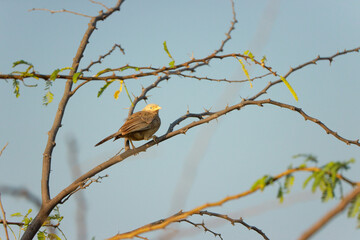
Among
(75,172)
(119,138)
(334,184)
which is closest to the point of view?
(334,184)

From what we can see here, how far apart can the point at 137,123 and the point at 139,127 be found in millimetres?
73

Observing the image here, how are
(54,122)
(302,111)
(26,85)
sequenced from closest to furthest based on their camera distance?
(26,85), (302,111), (54,122)

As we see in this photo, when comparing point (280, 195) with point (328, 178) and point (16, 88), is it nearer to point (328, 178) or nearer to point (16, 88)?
point (328, 178)

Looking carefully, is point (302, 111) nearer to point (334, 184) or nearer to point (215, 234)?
point (215, 234)

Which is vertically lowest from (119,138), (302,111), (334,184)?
(334,184)

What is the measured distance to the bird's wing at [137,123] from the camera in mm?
6902

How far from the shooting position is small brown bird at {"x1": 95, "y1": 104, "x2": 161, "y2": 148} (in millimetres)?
6879

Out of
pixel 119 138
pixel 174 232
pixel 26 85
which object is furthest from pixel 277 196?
pixel 119 138

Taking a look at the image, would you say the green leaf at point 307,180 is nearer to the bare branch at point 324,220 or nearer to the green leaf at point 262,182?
the green leaf at point 262,182

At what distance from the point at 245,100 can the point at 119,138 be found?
118 inches

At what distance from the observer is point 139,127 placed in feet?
23.1

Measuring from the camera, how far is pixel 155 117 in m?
7.64

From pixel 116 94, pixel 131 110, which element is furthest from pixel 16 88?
pixel 131 110

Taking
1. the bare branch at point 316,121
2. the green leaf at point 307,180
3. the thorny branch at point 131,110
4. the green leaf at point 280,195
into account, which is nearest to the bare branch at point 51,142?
the thorny branch at point 131,110
